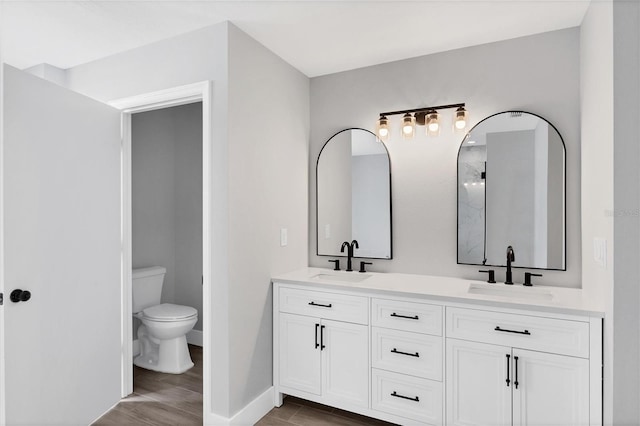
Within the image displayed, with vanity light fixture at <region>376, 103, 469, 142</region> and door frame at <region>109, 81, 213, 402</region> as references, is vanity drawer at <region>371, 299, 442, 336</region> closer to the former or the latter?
door frame at <region>109, 81, 213, 402</region>

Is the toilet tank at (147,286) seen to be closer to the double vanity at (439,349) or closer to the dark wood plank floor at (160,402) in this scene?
the dark wood plank floor at (160,402)

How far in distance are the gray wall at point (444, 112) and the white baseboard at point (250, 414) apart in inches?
41.7

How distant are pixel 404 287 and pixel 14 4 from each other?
8.68 feet

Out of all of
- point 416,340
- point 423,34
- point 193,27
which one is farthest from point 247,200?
point 423,34

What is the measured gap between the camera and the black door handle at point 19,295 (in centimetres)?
184

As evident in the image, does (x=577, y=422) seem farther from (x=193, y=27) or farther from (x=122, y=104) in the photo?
(x=122, y=104)

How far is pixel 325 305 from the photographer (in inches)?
93.3

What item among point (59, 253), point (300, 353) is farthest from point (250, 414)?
point (59, 253)

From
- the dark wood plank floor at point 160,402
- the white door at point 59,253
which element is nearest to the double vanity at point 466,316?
the dark wood plank floor at point 160,402

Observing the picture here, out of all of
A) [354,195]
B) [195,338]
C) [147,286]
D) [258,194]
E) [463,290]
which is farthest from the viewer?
[195,338]

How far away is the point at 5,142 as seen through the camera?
1.80 metres

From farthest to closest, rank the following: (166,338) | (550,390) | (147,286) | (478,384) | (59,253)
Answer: (147,286)
(166,338)
(59,253)
(478,384)
(550,390)

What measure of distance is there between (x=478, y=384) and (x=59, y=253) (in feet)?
7.91

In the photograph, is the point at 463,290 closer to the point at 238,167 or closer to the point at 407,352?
the point at 407,352
